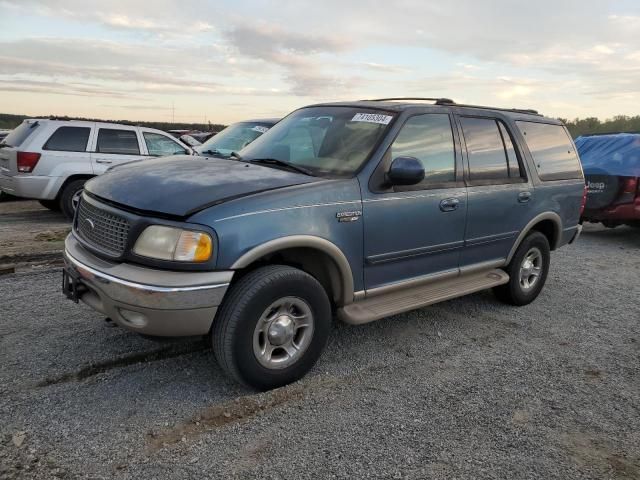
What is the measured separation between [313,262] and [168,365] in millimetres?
1252

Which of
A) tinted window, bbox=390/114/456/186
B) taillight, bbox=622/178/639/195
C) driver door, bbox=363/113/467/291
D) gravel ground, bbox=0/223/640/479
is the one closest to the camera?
gravel ground, bbox=0/223/640/479

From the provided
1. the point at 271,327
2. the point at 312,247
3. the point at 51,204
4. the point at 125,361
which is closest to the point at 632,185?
the point at 312,247

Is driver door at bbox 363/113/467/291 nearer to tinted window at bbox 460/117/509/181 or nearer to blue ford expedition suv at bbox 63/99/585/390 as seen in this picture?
blue ford expedition suv at bbox 63/99/585/390

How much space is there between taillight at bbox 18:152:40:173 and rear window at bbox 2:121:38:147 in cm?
28

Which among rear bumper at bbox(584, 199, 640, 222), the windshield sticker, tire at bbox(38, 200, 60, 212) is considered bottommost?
tire at bbox(38, 200, 60, 212)

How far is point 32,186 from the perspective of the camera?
27.7ft

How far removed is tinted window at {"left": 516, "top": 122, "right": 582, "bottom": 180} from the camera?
519cm

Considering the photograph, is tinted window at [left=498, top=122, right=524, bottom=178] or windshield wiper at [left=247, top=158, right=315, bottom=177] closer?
windshield wiper at [left=247, top=158, right=315, bottom=177]

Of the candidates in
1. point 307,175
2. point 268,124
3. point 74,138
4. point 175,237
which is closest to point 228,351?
point 175,237

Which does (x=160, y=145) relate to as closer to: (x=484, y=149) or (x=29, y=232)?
(x=29, y=232)

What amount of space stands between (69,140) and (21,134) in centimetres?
80

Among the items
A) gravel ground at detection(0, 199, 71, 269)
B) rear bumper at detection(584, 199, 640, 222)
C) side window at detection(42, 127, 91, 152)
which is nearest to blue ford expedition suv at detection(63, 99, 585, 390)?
gravel ground at detection(0, 199, 71, 269)

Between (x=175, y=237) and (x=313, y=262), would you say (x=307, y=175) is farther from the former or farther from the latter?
(x=175, y=237)

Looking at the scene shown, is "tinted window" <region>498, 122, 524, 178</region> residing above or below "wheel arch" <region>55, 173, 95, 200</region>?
above
